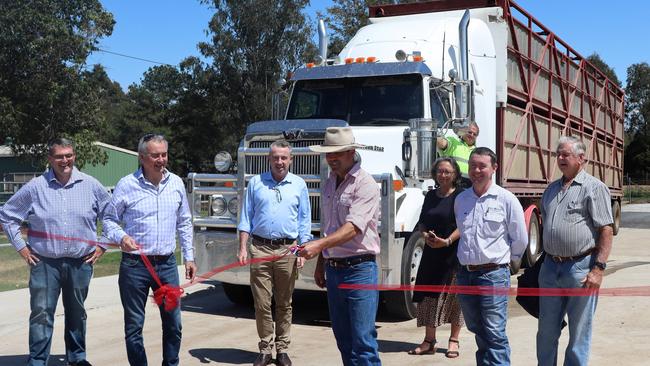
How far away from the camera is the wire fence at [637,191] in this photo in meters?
52.6

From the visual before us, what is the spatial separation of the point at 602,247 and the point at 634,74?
78.6m

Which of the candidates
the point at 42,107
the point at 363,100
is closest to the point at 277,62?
the point at 42,107

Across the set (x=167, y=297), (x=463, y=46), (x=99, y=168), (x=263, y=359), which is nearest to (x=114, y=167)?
(x=99, y=168)

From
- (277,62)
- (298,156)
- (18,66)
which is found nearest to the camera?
(298,156)

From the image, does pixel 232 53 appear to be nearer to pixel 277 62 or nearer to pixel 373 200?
pixel 277 62

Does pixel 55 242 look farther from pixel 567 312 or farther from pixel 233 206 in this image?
pixel 567 312

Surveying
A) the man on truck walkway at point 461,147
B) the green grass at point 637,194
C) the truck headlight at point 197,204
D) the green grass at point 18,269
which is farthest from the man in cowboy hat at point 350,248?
the green grass at point 637,194

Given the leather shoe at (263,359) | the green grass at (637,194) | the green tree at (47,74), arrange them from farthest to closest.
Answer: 1. the green grass at (637,194)
2. the green tree at (47,74)
3. the leather shoe at (263,359)

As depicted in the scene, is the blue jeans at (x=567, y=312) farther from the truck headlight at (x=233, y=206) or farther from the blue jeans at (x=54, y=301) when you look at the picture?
the truck headlight at (x=233, y=206)

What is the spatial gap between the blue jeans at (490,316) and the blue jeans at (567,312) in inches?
12.8

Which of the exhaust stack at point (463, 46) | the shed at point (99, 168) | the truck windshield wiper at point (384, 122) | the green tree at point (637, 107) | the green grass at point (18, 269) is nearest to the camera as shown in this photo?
the truck windshield wiper at point (384, 122)

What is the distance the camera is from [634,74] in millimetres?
76688

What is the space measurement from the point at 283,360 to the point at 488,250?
7.91 ft

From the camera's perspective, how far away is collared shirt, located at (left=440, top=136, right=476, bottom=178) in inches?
327
